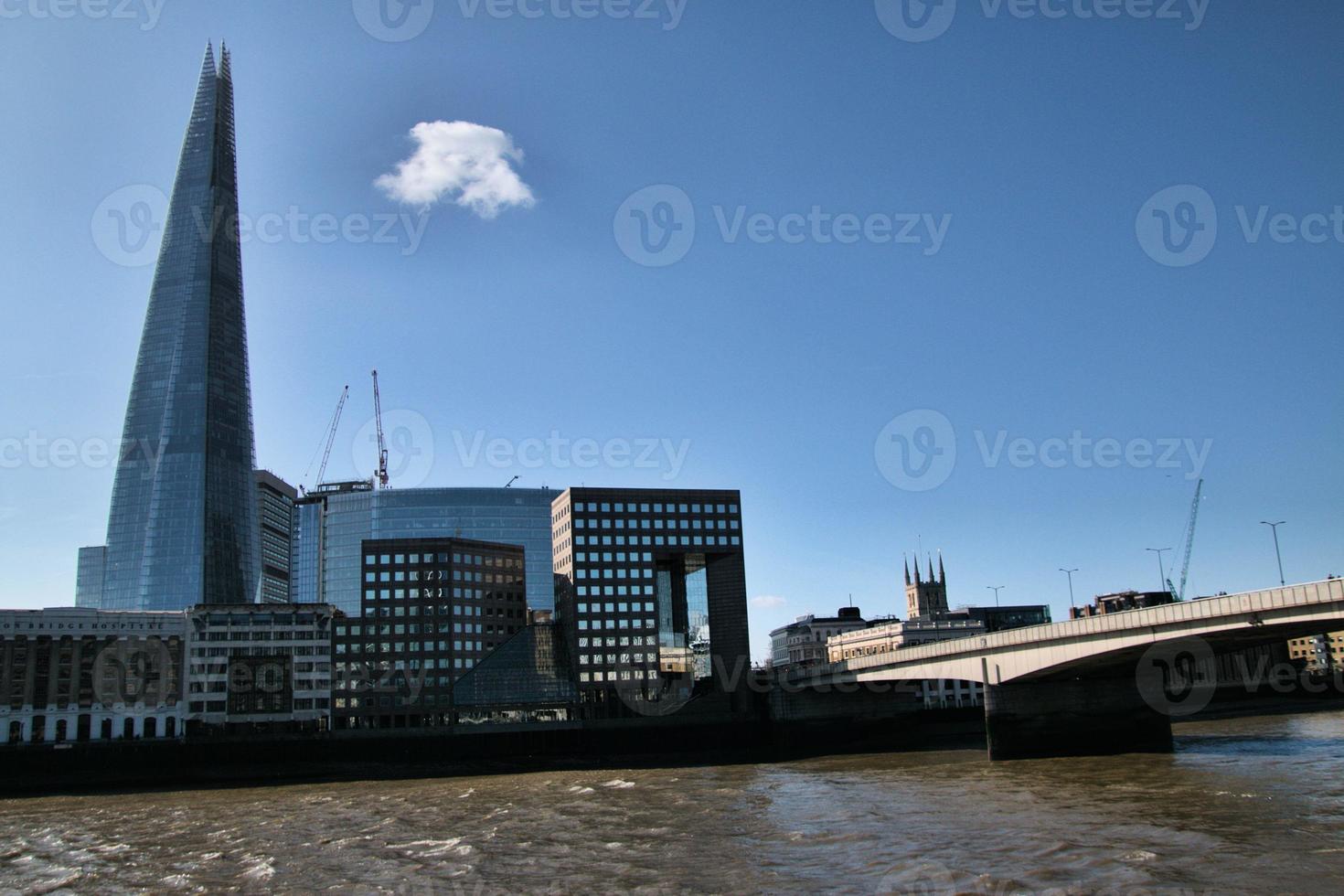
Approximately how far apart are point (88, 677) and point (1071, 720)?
11192 cm

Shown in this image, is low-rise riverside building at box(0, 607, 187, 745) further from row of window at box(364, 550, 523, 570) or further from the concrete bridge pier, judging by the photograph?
the concrete bridge pier

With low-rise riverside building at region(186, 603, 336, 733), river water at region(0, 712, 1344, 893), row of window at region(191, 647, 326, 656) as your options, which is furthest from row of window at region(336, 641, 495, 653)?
river water at region(0, 712, 1344, 893)

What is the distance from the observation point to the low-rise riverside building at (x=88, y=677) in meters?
124

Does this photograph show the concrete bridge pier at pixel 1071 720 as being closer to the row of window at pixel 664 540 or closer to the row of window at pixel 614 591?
the row of window at pixel 614 591

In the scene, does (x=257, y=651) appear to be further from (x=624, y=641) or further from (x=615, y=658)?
(x=624, y=641)

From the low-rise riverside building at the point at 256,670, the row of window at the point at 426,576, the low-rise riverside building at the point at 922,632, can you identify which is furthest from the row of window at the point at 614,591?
the low-rise riverside building at the point at 922,632

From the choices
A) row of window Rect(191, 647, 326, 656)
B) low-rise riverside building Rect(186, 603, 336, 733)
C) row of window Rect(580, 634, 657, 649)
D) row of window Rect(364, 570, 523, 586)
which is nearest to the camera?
low-rise riverside building Rect(186, 603, 336, 733)

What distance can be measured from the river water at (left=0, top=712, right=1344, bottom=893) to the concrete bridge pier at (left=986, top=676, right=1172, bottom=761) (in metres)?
4.32

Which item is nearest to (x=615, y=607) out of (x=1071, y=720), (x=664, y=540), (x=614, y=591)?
(x=614, y=591)

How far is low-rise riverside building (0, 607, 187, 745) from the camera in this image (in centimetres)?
12450

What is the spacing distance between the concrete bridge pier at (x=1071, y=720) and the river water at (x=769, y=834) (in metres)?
Answer: 4.32

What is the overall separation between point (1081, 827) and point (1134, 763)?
3111cm

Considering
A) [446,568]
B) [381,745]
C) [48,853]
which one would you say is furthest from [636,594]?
[48,853]

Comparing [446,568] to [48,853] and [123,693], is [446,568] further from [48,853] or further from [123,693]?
[48,853]
